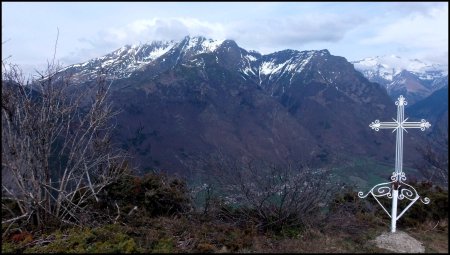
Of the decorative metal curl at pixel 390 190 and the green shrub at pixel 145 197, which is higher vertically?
the decorative metal curl at pixel 390 190

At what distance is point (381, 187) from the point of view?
1019 centimetres

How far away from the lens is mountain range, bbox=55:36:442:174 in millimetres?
86125

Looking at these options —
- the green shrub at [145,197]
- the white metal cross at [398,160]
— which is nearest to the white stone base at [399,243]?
the white metal cross at [398,160]

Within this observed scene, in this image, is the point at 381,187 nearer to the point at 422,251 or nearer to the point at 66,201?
the point at 422,251

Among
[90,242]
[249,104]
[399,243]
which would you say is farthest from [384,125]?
[249,104]

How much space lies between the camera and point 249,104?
11081cm

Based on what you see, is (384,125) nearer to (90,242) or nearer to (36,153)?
(90,242)

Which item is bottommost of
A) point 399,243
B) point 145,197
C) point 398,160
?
point 399,243

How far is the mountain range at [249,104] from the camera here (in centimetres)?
8612

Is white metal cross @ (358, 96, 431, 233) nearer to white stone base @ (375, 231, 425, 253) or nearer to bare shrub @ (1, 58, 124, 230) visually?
white stone base @ (375, 231, 425, 253)

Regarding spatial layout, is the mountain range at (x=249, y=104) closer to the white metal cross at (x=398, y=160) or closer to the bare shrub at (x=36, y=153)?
the bare shrub at (x=36, y=153)

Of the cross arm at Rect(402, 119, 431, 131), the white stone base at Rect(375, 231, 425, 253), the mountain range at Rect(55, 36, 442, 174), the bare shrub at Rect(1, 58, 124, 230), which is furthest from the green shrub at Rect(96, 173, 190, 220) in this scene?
the mountain range at Rect(55, 36, 442, 174)

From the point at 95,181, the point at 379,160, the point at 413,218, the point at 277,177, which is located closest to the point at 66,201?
the point at 95,181

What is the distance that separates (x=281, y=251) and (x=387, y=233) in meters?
2.71
